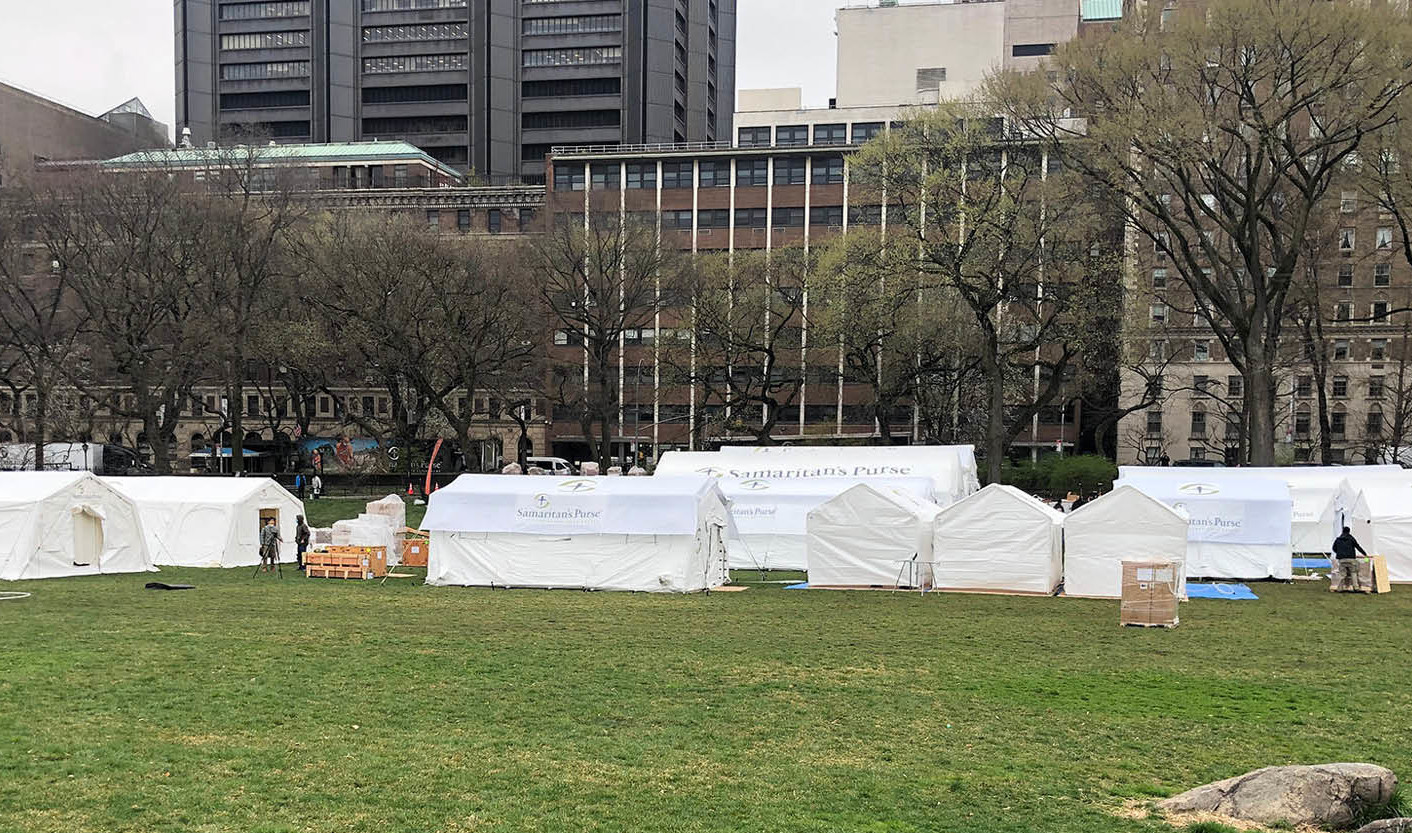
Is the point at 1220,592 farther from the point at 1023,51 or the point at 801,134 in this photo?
the point at 1023,51

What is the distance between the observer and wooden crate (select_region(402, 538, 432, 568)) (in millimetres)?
36156

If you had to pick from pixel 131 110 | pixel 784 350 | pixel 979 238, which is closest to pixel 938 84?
pixel 784 350

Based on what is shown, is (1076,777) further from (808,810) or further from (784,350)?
(784,350)

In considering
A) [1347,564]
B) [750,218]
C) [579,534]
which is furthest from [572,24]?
[1347,564]

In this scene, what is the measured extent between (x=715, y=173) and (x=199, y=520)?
2388 inches

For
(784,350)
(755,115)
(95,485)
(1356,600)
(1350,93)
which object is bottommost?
(1356,600)

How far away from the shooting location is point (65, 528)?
31953mm

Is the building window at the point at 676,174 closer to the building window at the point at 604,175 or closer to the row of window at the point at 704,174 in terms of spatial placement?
the row of window at the point at 704,174

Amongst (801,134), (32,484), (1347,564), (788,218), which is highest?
(801,134)

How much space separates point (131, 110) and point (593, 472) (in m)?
80.4

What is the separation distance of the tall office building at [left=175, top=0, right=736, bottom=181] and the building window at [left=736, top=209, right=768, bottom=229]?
2708 centimetres

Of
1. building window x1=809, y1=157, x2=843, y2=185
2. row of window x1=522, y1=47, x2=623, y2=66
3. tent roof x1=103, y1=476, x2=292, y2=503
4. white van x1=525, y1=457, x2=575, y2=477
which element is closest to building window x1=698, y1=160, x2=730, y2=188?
building window x1=809, y1=157, x2=843, y2=185

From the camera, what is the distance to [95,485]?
3297 cm

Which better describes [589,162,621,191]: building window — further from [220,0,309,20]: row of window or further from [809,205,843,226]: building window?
[220,0,309,20]: row of window
